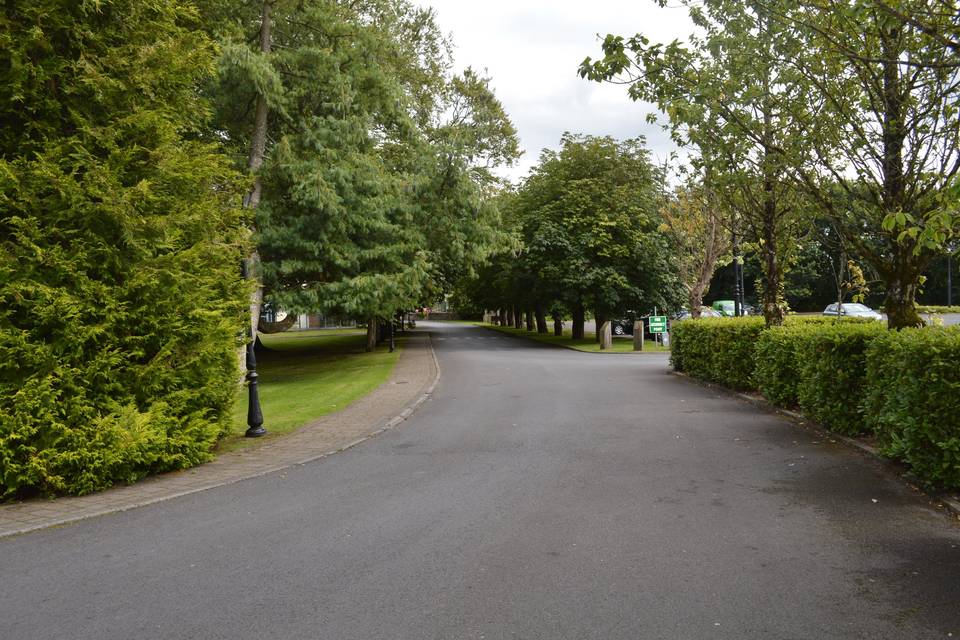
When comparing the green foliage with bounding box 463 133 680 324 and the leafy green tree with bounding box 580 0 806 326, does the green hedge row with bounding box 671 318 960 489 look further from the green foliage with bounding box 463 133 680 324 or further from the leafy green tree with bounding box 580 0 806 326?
the green foliage with bounding box 463 133 680 324

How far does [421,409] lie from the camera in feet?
40.7

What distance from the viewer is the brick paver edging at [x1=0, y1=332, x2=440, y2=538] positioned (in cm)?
611

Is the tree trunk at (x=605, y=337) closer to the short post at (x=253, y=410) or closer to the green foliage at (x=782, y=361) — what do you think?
the green foliage at (x=782, y=361)

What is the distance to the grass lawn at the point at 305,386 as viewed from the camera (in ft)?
36.8

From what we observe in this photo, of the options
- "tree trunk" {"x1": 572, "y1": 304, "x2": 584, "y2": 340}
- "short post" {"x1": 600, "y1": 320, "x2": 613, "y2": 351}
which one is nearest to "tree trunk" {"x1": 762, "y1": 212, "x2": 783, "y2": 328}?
"short post" {"x1": 600, "y1": 320, "x2": 613, "y2": 351}

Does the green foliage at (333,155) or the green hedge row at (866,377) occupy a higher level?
the green foliage at (333,155)

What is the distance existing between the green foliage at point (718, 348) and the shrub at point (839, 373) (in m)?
3.56

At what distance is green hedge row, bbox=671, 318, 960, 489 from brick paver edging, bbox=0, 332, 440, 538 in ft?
21.4

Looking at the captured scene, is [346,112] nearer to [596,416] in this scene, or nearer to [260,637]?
[596,416]

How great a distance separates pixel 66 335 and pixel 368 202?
12710 millimetres

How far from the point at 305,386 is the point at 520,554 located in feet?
45.5

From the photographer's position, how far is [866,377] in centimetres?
771

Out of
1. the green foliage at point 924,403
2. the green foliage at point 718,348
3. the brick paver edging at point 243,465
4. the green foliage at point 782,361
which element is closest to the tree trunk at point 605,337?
the green foliage at point 718,348

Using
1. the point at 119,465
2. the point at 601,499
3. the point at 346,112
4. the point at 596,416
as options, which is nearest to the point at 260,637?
the point at 601,499
